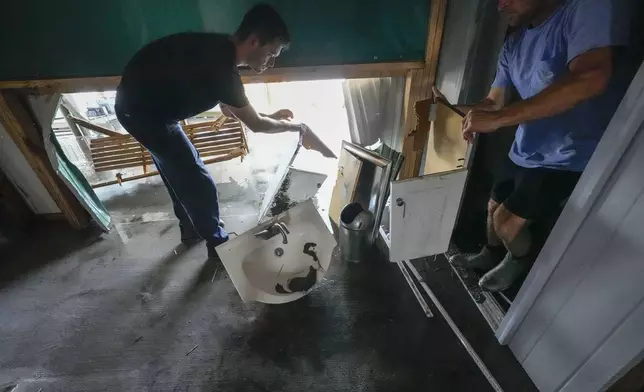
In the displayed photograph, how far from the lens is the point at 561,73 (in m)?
1.14

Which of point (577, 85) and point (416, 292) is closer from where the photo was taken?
point (577, 85)

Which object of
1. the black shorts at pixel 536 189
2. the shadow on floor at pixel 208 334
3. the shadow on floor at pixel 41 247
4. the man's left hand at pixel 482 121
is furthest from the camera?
the shadow on floor at pixel 41 247

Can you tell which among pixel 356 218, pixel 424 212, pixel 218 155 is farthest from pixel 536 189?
pixel 218 155

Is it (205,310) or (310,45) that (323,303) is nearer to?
(205,310)

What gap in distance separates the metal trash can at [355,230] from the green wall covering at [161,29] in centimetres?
78

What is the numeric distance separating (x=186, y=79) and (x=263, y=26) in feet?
1.26

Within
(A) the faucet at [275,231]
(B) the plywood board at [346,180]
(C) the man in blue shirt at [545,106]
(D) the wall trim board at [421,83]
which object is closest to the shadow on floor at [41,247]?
(A) the faucet at [275,231]

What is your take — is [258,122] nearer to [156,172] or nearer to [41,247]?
[156,172]

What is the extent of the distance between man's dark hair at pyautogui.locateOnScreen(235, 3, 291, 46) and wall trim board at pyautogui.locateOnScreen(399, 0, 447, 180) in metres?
0.72

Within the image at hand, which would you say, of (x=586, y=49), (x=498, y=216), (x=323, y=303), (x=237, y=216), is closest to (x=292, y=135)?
(x=237, y=216)

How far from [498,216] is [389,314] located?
677 millimetres

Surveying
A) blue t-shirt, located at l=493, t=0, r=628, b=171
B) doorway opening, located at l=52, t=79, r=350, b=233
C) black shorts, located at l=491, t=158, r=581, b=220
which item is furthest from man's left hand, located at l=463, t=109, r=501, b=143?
doorway opening, located at l=52, t=79, r=350, b=233

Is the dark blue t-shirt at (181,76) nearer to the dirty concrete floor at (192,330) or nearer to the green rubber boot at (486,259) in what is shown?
the dirty concrete floor at (192,330)

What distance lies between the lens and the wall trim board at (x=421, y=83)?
1.68 meters
